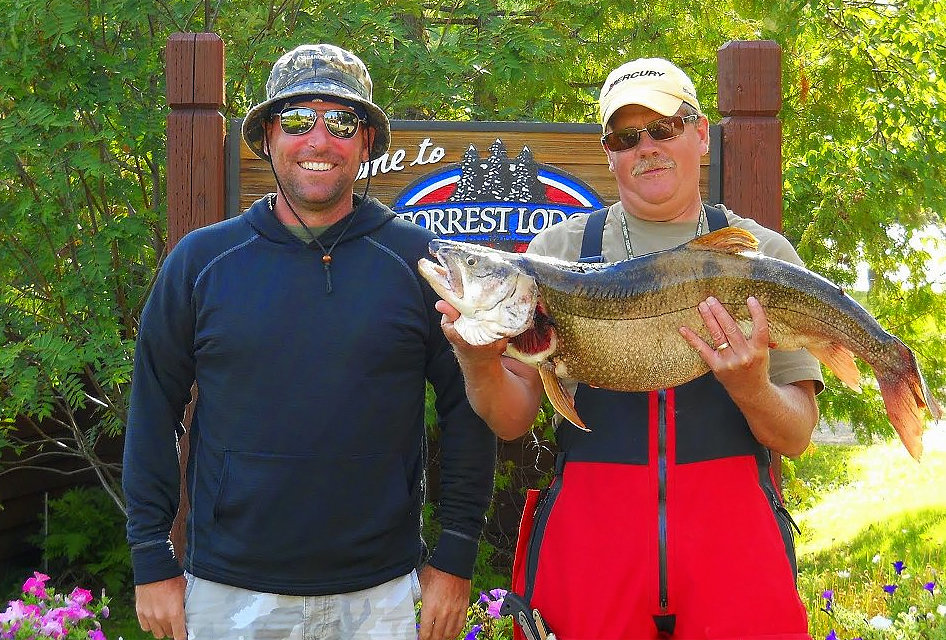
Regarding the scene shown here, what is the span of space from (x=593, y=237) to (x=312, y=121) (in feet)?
3.17

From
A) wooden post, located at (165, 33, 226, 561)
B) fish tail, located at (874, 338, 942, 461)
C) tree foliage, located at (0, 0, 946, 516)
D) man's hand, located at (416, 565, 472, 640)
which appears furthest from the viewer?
tree foliage, located at (0, 0, 946, 516)

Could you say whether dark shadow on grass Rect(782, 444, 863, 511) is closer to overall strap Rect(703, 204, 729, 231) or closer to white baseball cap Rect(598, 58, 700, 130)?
overall strap Rect(703, 204, 729, 231)

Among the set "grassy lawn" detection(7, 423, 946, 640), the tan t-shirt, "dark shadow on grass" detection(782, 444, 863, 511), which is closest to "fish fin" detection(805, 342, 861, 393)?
the tan t-shirt

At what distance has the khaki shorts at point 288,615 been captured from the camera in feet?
9.02

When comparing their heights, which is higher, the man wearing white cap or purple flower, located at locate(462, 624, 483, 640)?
the man wearing white cap

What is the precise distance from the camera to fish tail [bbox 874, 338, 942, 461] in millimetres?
2510

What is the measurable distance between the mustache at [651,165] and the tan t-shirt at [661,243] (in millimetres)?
→ 159

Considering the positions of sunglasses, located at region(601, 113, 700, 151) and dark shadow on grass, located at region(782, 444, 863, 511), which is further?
dark shadow on grass, located at region(782, 444, 863, 511)

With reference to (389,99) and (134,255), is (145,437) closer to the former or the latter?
(134,255)

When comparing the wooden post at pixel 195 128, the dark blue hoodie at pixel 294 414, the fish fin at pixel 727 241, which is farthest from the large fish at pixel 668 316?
the wooden post at pixel 195 128

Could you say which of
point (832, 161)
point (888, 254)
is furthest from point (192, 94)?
point (888, 254)

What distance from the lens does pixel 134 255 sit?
18.5ft

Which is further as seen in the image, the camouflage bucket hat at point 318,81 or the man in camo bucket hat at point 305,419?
the camouflage bucket hat at point 318,81

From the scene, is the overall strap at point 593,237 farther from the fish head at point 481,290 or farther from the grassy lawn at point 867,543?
the grassy lawn at point 867,543
